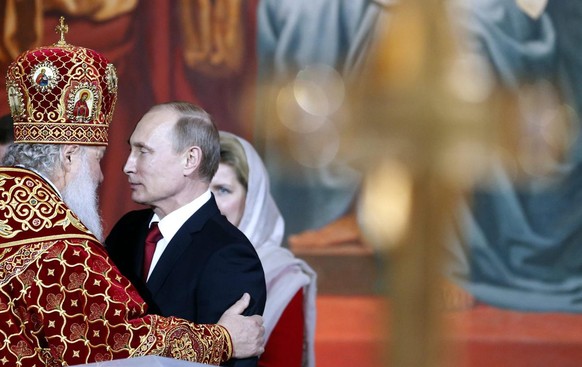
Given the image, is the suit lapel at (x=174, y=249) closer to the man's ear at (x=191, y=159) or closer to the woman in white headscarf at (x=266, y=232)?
the man's ear at (x=191, y=159)

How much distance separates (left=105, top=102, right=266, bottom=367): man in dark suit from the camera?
3.47 m

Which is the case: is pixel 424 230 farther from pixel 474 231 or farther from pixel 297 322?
pixel 474 231

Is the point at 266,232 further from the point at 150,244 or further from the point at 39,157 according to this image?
the point at 39,157

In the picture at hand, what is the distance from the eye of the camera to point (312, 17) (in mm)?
5984

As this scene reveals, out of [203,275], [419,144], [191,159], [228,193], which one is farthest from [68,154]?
[228,193]

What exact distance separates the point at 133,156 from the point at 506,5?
2.80m

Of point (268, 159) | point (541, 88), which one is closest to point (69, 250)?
point (268, 159)

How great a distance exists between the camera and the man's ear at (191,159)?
359 cm

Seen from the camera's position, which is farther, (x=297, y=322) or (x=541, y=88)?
(x=541, y=88)

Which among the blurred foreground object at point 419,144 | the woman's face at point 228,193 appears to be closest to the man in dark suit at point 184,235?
the blurred foreground object at point 419,144

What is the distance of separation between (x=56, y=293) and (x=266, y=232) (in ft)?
7.52

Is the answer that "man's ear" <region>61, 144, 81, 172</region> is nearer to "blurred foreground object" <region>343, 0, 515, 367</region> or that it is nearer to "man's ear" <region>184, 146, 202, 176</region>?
"man's ear" <region>184, 146, 202, 176</region>

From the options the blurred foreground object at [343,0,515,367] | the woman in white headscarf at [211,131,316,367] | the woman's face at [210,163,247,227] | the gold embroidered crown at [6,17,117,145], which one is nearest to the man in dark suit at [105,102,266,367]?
the gold embroidered crown at [6,17,117,145]

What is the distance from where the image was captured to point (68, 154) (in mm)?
3379
